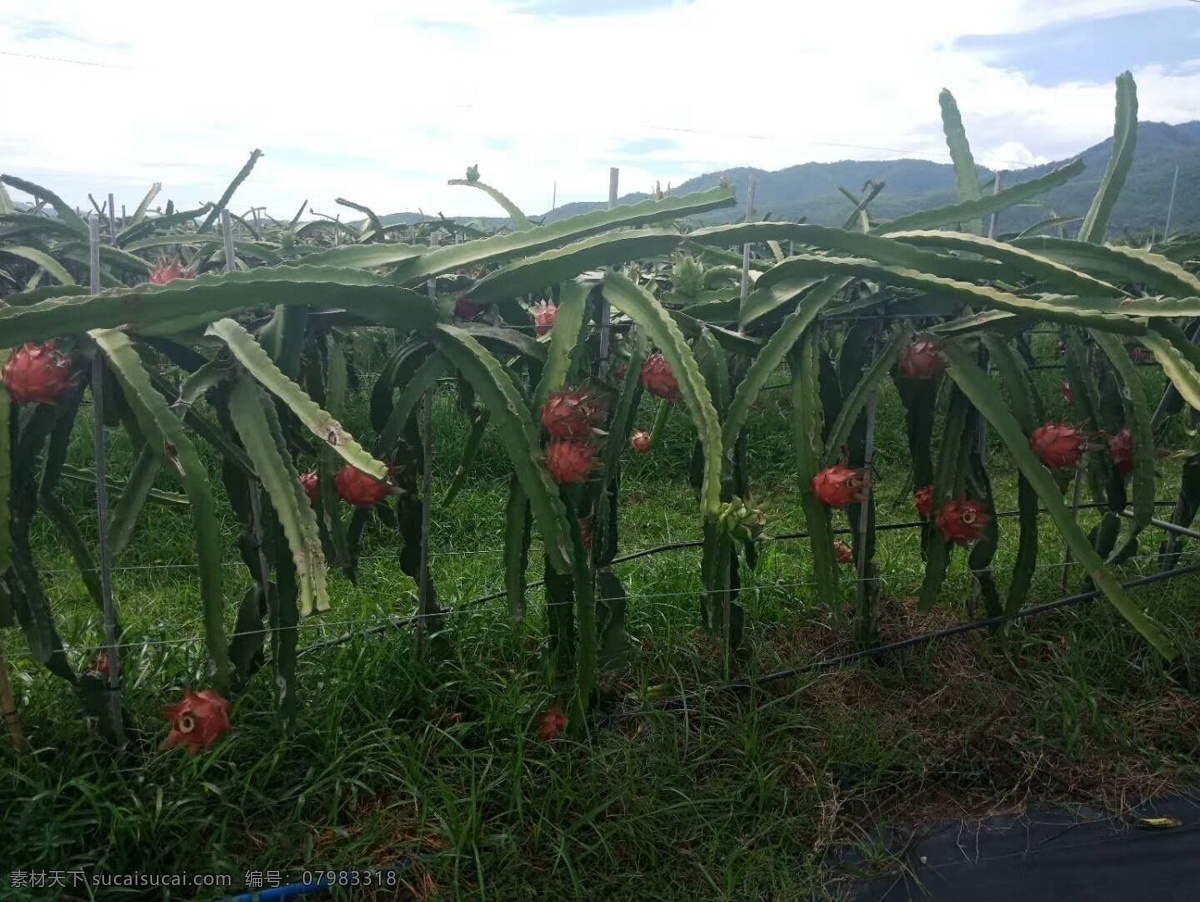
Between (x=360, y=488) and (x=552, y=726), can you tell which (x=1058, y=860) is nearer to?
(x=552, y=726)

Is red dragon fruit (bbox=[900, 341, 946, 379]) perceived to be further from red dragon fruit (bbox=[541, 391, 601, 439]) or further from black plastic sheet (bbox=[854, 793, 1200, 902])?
black plastic sheet (bbox=[854, 793, 1200, 902])

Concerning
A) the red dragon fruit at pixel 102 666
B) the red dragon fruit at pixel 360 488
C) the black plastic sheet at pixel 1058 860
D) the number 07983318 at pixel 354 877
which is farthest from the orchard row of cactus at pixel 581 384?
the black plastic sheet at pixel 1058 860

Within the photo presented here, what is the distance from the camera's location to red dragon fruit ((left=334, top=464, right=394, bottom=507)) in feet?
4.14

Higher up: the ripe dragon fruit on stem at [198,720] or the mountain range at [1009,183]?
the mountain range at [1009,183]

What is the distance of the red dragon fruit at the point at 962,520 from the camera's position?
1.50 metres

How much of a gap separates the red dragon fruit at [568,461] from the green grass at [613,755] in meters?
0.47

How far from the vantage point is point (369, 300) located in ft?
4.31

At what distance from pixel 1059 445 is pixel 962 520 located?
0.63ft

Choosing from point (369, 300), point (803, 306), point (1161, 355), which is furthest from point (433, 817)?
point (1161, 355)

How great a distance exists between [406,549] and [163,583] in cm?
125

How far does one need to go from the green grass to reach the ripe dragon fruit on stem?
0.16 metres

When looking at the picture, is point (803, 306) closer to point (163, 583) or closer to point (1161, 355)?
point (1161, 355)

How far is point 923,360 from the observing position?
1470 mm

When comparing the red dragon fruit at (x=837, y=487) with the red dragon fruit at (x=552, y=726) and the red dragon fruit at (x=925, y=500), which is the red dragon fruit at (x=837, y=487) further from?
the red dragon fruit at (x=552, y=726)
